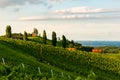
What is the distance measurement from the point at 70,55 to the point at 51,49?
292 inches

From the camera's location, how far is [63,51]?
13638 cm

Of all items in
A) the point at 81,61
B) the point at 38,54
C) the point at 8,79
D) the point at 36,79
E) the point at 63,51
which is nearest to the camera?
the point at 8,79

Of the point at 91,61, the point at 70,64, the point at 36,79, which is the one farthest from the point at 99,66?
the point at 36,79

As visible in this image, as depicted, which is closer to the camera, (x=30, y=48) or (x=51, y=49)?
(x=30, y=48)

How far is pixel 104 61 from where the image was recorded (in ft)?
452

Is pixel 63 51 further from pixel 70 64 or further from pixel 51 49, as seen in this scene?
pixel 70 64

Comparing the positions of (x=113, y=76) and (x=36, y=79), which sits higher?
(x=36, y=79)

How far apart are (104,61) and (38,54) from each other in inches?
1207

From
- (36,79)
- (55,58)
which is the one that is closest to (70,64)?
(55,58)

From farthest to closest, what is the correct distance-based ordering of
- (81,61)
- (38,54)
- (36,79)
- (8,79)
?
(81,61)
(38,54)
(36,79)
(8,79)

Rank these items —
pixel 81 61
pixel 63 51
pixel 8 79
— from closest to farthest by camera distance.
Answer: pixel 8 79 → pixel 81 61 → pixel 63 51

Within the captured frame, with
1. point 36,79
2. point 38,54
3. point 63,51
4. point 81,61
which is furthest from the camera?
point 63,51

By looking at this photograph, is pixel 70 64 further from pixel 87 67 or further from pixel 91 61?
pixel 91 61

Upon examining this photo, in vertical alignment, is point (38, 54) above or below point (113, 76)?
above
